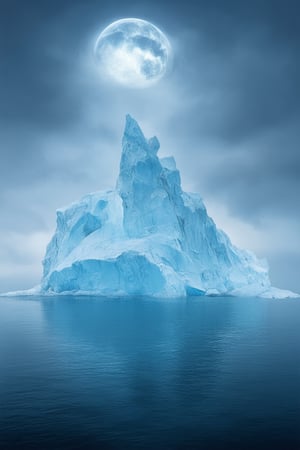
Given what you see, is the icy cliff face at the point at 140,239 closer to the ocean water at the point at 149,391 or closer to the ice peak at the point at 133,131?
the ice peak at the point at 133,131

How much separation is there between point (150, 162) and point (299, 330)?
97.5ft

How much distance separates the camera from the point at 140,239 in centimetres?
5025

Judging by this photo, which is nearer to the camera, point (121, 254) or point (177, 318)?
point (177, 318)

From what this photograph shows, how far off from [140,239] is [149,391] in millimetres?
37714

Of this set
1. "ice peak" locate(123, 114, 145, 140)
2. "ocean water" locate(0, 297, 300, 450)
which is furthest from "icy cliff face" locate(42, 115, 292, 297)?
"ocean water" locate(0, 297, 300, 450)

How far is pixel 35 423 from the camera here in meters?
9.98

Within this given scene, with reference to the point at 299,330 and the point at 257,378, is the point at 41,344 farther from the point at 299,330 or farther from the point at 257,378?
the point at 299,330

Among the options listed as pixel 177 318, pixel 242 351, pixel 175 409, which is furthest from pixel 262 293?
pixel 175 409

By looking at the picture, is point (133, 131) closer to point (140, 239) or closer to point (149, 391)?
point (140, 239)

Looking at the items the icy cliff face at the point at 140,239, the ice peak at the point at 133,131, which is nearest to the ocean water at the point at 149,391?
the icy cliff face at the point at 140,239

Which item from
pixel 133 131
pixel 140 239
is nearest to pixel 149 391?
pixel 140 239

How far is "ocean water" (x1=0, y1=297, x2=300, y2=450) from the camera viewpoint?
9328 mm

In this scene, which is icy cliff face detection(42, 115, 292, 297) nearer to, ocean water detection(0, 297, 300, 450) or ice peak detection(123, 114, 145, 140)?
ice peak detection(123, 114, 145, 140)

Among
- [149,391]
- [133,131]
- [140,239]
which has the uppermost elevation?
[133,131]
